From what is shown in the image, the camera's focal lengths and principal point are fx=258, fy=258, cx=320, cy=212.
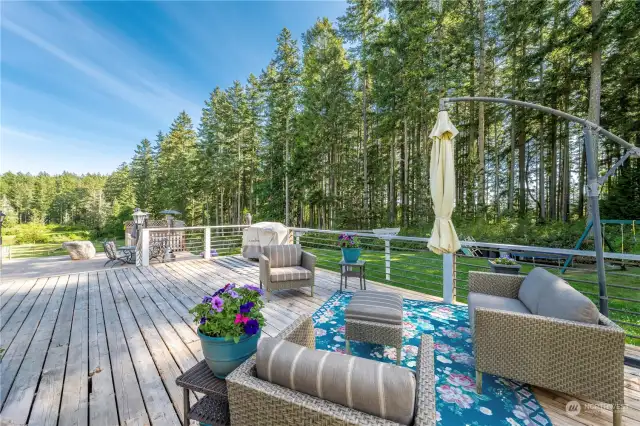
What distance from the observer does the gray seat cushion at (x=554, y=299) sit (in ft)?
5.93

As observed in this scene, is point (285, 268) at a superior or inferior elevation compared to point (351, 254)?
inferior

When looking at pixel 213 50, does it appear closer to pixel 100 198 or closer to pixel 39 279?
pixel 39 279

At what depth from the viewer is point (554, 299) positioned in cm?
206

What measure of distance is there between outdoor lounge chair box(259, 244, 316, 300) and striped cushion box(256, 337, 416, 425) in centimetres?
283

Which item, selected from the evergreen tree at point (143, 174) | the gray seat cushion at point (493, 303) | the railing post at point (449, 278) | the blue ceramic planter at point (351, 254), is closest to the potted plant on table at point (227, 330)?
the gray seat cushion at point (493, 303)

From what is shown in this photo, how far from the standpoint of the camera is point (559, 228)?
28.1ft

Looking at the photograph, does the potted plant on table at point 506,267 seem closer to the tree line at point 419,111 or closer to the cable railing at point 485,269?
the cable railing at point 485,269

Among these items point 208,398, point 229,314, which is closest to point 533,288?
point 229,314

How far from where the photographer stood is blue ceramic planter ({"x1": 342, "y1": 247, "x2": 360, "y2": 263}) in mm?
4340

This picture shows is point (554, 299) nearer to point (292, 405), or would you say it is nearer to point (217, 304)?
point (292, 405)

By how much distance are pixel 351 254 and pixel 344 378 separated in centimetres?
340

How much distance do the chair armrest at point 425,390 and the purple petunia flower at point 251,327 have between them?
0.86 metres

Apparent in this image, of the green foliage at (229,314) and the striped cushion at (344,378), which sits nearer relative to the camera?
the striped cushion at (344,378)

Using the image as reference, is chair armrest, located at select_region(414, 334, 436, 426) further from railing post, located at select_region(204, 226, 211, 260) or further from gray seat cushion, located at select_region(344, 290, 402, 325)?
railing post, located at select_region(204, 226, 211, 260)
